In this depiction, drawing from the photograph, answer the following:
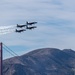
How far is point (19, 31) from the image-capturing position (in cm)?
13188

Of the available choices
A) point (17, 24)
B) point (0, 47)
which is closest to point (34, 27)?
point (17, 24)

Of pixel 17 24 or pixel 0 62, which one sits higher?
pixel 17 24

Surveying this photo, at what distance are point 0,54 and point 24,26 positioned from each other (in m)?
38.4

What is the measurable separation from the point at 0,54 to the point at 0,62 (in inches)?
171

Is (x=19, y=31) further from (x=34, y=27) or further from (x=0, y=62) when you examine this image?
(x=0, y=62)

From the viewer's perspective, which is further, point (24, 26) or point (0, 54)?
point (0, 54)

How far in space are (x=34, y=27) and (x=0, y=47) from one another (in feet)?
143

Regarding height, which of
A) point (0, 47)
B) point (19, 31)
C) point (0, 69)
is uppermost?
point (19, 31)

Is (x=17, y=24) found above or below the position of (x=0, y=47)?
above

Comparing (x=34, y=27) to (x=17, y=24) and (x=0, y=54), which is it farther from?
(x=0, y=54)

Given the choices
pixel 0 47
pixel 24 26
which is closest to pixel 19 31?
pixel 24 26

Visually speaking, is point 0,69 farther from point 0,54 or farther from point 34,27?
point 34,27

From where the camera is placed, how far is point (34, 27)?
127m

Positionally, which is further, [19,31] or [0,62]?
[0,62]
